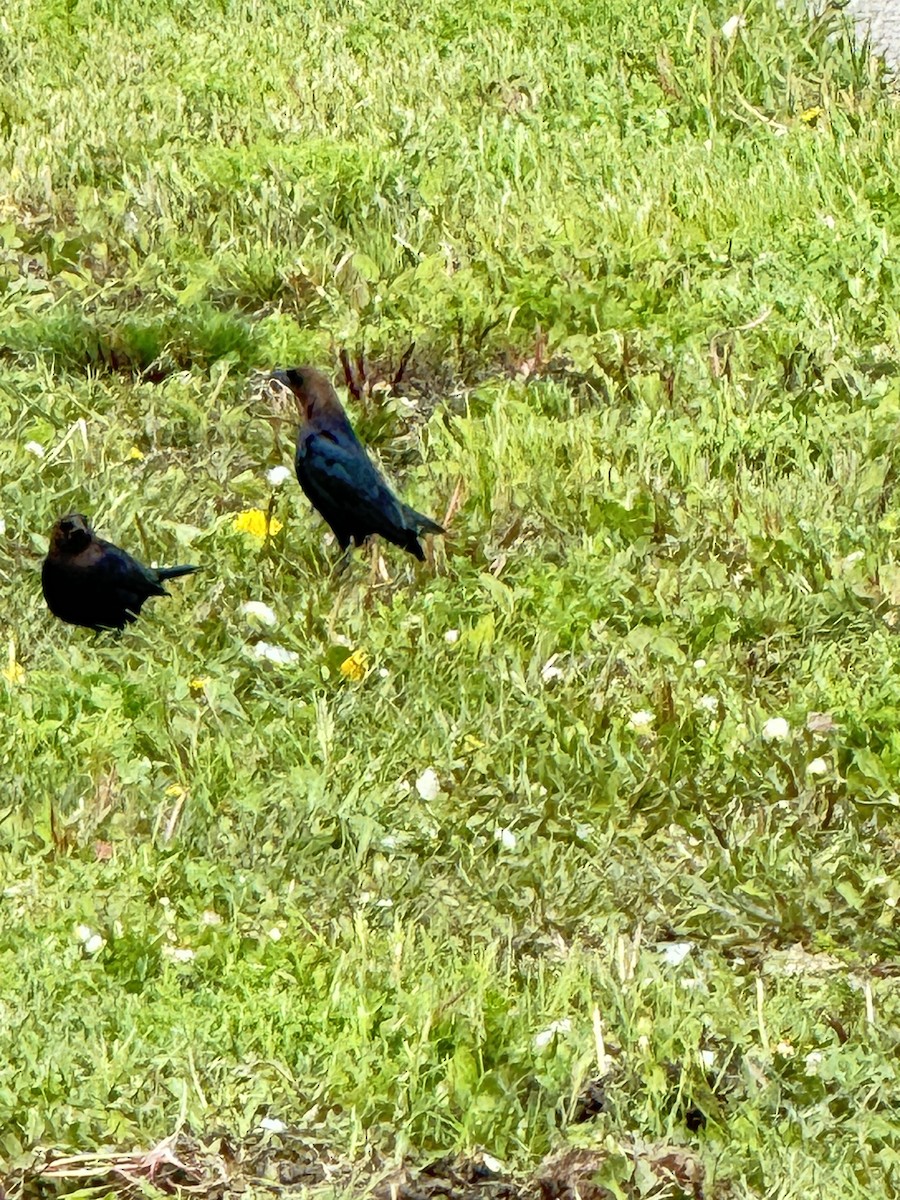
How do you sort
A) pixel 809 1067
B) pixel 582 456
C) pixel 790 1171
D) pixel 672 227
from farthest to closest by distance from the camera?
pixel 672 227
pixel 582 456
pixel 809 1067
pixel 790 1171

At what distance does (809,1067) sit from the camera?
339 cm

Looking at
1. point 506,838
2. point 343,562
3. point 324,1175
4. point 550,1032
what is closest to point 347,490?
point 343,562

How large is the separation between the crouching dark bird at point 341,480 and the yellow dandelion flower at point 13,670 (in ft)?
2.89

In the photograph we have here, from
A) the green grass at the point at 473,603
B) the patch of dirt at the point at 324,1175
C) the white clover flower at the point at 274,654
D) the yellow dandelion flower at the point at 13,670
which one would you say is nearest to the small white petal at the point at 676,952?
the green grass at the point at 473,603

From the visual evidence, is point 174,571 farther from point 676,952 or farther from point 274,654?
point 676,952

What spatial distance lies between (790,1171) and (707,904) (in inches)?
31.4

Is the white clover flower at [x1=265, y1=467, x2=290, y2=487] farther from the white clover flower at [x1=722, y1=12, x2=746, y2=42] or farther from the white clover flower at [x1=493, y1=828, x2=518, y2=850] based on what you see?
the white clover flower at [x1=722, y1=12, x2=746, y2=42]

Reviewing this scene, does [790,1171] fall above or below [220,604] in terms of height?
above

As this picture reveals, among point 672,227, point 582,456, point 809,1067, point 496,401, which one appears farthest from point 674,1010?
point 672,227

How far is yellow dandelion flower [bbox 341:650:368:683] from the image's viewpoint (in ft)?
14.7

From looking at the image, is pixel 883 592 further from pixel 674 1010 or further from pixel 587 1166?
pixel 587 1166

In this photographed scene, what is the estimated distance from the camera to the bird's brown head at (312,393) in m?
5.23

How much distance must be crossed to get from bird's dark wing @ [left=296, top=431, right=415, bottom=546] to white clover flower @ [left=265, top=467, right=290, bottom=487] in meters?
0.28

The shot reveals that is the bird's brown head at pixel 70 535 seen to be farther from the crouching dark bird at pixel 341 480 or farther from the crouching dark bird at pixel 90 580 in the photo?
the crouching dark bird at pixel 341 480
